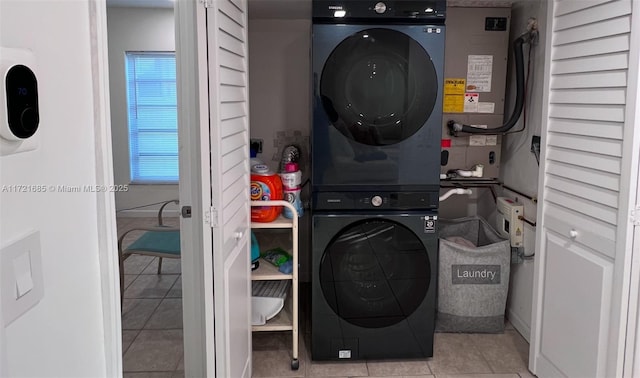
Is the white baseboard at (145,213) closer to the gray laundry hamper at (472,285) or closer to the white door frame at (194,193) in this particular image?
the white door frame at (194,193)

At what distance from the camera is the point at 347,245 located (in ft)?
9.01

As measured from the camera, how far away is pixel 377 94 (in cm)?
266

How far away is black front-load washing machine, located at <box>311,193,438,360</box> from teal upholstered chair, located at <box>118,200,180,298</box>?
82 cm

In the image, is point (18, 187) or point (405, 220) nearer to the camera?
point (18, 187)

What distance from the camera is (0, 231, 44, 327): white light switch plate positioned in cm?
76

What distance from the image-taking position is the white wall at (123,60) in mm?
3379

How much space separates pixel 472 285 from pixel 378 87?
4.18 feet

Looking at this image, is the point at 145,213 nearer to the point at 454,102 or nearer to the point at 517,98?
the point at 454,102

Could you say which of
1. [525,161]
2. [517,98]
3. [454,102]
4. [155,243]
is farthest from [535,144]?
[155,243]

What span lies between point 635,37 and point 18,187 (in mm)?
1989

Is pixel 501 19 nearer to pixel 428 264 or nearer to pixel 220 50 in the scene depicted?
pixel 428 264

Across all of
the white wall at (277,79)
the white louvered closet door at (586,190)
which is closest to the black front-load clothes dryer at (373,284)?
the white louvered closet door at (586,190)

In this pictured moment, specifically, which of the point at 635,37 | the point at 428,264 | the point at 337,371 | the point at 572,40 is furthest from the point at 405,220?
the point at 635,37

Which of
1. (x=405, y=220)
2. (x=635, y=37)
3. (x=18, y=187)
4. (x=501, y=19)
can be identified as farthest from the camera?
(x=501, y=19)
